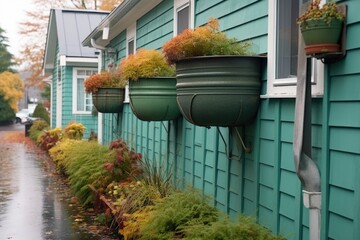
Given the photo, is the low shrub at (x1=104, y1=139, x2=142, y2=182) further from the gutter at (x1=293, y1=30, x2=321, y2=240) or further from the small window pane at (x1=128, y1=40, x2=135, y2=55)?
the gutter at (x1=293, y1=30, x2=321, y2=240)

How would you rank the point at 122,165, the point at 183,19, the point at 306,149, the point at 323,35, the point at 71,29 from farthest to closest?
the point at 71,29 < the point at 122,165 < the point at 183,19 < the point at 306,149 < the point at 323,35

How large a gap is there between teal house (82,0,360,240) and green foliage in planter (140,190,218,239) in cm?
34

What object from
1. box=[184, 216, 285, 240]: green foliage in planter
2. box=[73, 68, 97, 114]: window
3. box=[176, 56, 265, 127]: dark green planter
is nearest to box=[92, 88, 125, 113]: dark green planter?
box=[176, 56, 265, 127]: dark green planter

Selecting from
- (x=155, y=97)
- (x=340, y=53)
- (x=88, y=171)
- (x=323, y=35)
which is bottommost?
(x=88, y=171)

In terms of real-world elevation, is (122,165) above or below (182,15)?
below

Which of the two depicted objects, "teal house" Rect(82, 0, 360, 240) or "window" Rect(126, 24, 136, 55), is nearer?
"teal house" Rect(82, 0, 360, 240)

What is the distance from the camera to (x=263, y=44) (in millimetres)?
4898

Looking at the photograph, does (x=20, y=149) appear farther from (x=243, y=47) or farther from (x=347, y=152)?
(x=347, y=152)

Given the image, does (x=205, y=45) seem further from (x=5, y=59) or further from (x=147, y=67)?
(x=5, y=59)

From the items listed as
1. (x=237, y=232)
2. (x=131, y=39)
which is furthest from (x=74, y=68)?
(x=237, y=232)

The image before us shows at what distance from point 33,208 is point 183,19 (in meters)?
4.05

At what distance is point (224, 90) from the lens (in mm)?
4727

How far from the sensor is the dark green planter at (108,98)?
11156 millimetres

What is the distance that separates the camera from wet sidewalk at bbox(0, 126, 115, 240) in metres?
7.11
